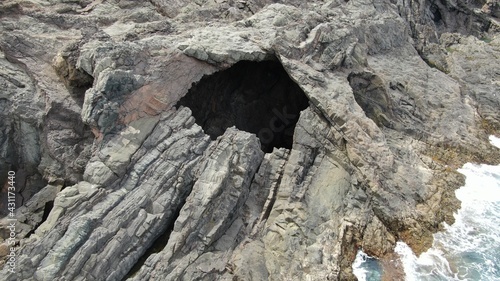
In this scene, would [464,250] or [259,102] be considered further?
[259,102]

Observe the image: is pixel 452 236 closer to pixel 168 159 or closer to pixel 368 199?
pixel 368 199

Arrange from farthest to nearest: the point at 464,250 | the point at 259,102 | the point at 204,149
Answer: the point at 259,102
the point at 464,250
the point at 204,149

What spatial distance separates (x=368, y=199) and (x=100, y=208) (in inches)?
497

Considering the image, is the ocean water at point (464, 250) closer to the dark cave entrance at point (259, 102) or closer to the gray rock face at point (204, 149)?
the gray rock face at point (204, 149)

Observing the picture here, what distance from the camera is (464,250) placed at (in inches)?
743

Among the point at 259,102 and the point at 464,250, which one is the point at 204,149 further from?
the point at 464,250

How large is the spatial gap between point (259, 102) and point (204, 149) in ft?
28.9

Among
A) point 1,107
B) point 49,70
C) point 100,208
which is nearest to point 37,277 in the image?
point 100,208

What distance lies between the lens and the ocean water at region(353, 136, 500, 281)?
688 inches

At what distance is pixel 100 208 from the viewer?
1528cm

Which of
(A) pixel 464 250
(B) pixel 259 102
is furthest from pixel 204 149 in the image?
(A) pixel 464 250

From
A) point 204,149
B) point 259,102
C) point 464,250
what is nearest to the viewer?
point 204,149

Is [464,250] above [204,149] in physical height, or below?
below

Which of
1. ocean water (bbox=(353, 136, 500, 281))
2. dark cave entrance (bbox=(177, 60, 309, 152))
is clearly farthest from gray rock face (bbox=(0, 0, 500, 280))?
Result: ocean water (bbox=(353, 136, 500, 281))
